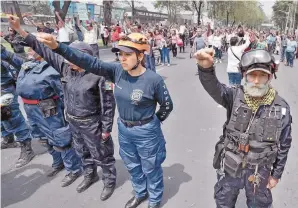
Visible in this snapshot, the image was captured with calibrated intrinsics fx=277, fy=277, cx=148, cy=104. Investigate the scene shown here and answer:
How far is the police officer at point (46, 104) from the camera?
3465 mm

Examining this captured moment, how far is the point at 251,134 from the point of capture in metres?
2.23

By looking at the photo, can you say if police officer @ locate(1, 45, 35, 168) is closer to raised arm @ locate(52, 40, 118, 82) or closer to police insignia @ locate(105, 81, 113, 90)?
police insignia @ locate(105, 81, 113, 90)

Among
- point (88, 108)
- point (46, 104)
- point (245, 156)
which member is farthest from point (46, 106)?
point (245, 156)

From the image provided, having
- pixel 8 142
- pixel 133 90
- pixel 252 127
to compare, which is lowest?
pixel 8 142

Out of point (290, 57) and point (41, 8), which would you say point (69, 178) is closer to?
point (290, 57)

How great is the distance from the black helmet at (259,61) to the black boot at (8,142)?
4.44 metres

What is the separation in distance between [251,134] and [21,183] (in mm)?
3236

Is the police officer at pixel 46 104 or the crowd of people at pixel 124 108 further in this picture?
the police officer at pixel 46 104

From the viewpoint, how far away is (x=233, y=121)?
2295 millimetres

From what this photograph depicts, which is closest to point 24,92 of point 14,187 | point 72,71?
point 72,71

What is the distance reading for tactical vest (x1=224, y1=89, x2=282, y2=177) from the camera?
7.13 feet

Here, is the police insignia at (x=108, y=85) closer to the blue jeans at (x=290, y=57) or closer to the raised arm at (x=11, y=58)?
the raised arm at (x=11, y=58)

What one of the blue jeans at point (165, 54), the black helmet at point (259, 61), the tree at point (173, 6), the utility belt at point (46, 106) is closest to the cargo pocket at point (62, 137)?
the utility belt at point (46, 106)

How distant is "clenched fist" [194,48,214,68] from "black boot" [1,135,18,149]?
4.27 meters
